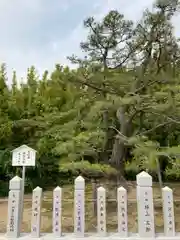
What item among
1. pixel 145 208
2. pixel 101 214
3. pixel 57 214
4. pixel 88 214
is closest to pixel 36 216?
pixel 57 214

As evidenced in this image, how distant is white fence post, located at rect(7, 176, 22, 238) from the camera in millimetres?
3172

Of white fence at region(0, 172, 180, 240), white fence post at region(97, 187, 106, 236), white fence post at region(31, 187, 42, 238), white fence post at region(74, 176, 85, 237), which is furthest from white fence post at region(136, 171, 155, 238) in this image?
white fence post at region(31, 187, 42, 238)

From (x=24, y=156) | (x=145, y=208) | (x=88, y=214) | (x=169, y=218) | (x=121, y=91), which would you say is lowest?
(x=88, y=214)

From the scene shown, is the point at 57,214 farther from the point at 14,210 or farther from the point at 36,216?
the point at 14,210

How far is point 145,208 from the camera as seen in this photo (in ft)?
10.2

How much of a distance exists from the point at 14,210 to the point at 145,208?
1.51 meters

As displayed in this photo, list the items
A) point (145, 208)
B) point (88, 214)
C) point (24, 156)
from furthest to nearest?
point (88, 214) → point (24, 156) → point (145, 208)

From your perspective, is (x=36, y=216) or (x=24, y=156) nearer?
(x=36, y=216)

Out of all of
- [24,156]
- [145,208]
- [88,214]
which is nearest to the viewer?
[145,208]

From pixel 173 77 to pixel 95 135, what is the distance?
201cm

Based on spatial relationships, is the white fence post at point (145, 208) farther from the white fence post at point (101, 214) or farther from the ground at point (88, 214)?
the ground at point (88, 214)

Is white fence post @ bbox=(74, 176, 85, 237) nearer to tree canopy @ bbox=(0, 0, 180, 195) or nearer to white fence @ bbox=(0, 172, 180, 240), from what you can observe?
white fence @ bbox=(0, 172, 180, 240)

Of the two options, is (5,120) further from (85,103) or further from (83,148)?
(83,148)

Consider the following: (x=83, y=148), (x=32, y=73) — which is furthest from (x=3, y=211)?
(x=32, y=73)
